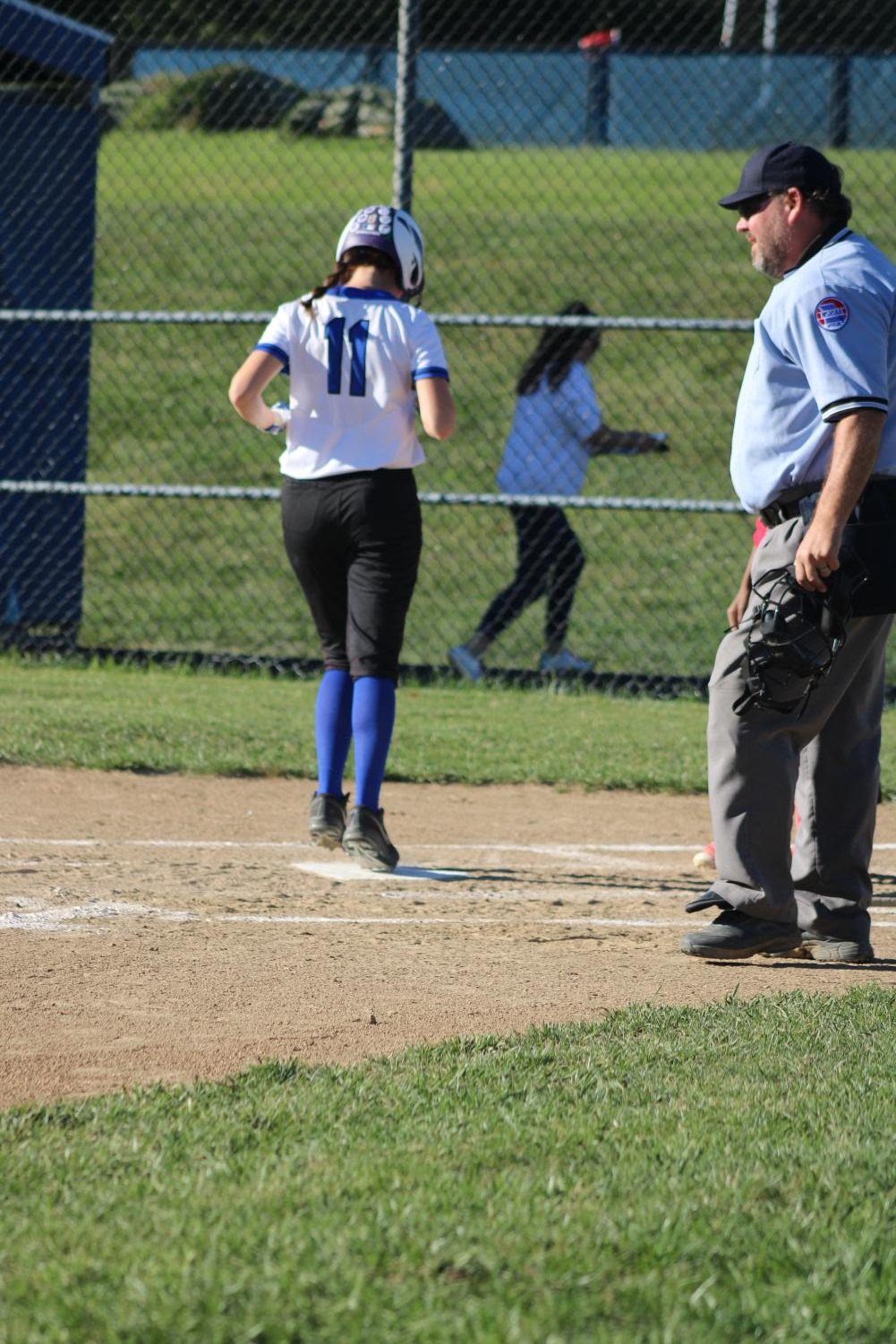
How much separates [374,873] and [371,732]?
45cm

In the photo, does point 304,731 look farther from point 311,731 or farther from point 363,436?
point 363,436

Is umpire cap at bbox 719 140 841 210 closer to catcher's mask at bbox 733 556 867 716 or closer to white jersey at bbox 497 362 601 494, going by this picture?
catcher's mask at bbox 733 556 867 716

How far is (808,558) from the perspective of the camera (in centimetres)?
424

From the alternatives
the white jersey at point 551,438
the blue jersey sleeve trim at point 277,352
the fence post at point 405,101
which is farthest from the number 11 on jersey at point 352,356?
the white jersey at point 551,438

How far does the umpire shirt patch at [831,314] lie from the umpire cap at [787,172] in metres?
0.40

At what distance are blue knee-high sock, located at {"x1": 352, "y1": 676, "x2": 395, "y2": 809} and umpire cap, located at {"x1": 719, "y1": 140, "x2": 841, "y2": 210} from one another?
1.93m

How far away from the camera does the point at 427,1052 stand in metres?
3.56

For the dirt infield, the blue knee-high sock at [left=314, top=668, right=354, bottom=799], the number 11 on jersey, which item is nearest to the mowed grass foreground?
the dirt infield

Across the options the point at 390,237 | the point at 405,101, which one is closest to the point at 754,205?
the point at 390,237

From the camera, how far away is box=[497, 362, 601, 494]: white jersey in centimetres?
1045

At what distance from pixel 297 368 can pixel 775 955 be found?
94.9 inches

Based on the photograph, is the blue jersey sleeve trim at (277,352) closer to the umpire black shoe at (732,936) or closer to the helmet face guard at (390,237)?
the helmet face guard at (390,237)

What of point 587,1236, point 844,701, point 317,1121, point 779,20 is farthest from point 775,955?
point 779,20

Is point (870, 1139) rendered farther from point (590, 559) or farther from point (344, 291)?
point (590, 559)
